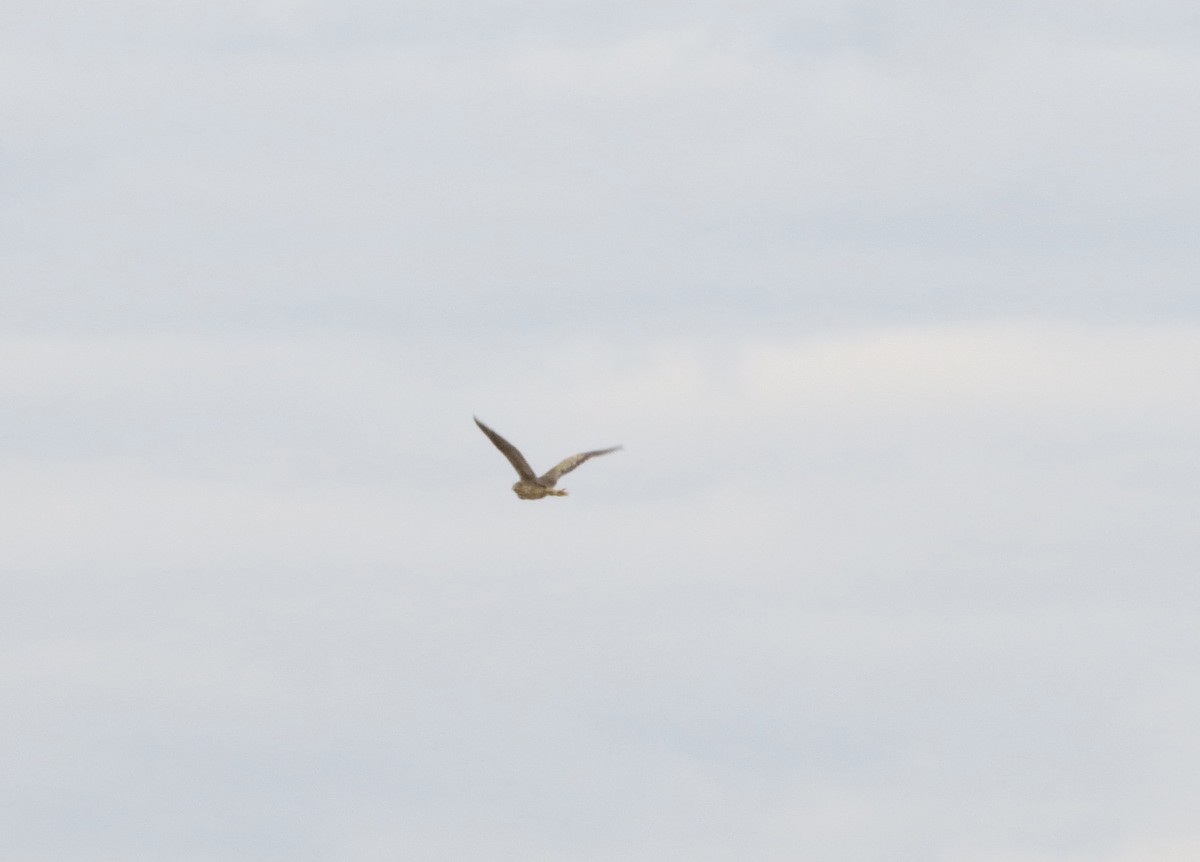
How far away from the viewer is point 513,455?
86.5 meters

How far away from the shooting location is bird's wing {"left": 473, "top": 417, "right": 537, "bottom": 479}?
83213 mm

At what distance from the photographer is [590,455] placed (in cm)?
8638

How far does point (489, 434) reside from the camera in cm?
8269

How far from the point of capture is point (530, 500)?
87.4 metres

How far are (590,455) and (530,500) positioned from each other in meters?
3.10

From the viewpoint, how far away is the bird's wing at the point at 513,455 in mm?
83213

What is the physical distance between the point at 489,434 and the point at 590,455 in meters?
5.28

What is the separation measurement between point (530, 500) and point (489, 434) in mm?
5566
